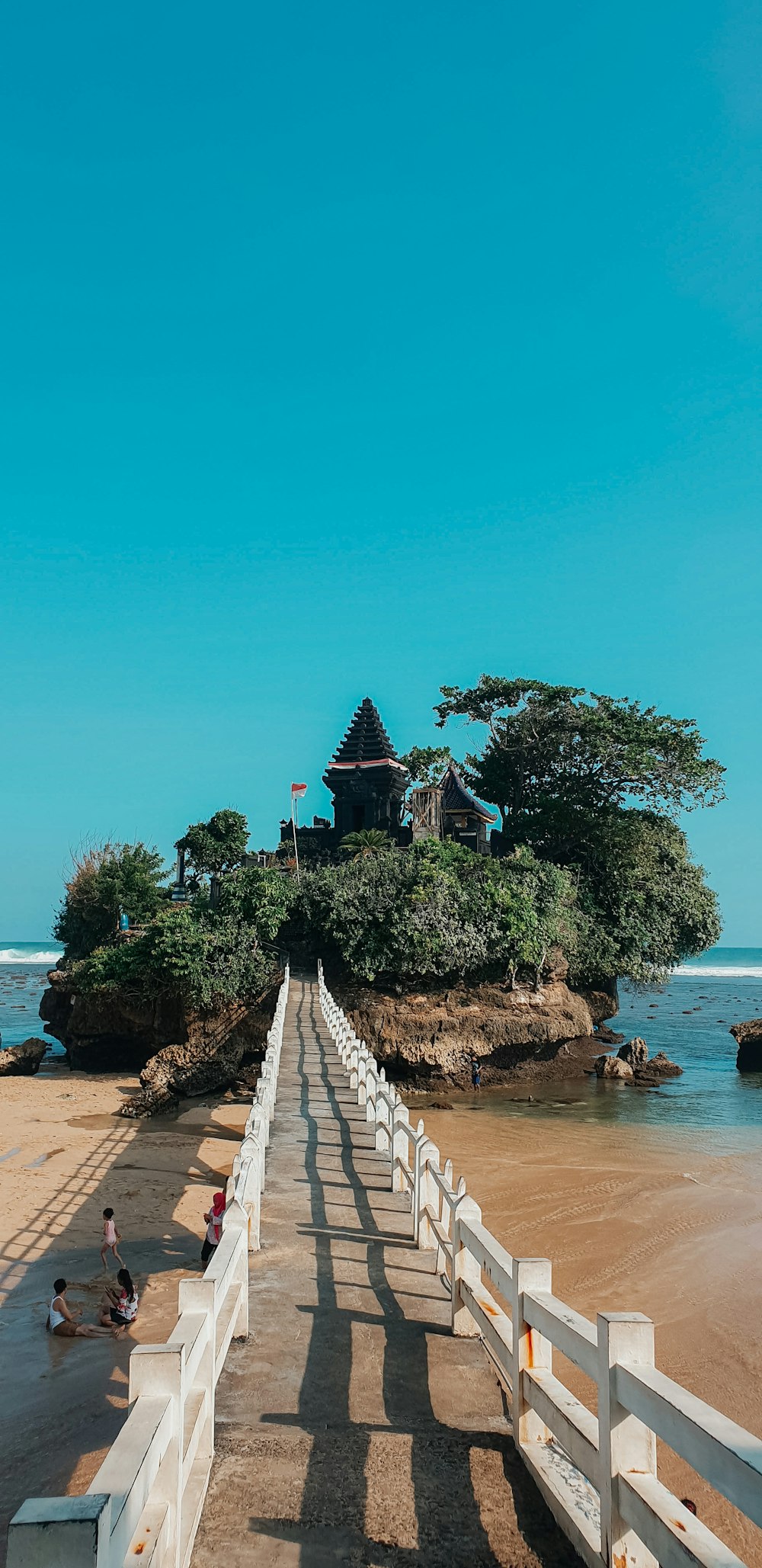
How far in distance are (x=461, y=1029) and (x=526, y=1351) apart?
→ 907 inches

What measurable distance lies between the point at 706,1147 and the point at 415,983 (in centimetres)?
1015

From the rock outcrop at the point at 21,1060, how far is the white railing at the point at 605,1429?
2766 cm

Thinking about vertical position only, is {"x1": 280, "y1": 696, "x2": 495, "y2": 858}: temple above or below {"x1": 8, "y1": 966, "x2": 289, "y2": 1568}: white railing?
above

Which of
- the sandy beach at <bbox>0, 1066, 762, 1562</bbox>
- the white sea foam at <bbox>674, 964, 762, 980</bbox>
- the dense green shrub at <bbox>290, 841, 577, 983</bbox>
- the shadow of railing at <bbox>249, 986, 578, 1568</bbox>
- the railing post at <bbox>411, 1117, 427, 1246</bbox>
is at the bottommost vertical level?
the white sea foam at <bbox>674, 964, 762, 980</bbox>

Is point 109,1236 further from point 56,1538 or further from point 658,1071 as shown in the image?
point 658,1071

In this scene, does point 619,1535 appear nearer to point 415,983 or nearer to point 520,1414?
point 520,1414

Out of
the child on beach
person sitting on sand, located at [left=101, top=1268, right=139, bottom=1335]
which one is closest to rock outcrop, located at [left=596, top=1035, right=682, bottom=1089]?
the child on beach

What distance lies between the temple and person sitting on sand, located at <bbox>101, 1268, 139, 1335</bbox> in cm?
3268

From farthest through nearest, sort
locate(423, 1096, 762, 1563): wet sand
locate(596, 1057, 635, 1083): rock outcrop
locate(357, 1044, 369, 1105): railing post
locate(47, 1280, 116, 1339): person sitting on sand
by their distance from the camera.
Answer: locate(596, 1057, 635, 1083): rock outcrop, locate(357, 1044, 369, 1105): railing post, locate(47, 1280, 116, 1339): person sitting on sand, locate(423, 1096, 762, 1563): wet sand

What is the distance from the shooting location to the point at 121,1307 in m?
10.3

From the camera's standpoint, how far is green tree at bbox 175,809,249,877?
50.7 meters

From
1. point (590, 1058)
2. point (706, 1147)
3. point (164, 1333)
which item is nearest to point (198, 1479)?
point (164, 1333)

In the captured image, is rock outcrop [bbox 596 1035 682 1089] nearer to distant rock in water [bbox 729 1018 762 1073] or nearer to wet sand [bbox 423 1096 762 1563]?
distant rock in water [bbox 729 1018 762 1073]

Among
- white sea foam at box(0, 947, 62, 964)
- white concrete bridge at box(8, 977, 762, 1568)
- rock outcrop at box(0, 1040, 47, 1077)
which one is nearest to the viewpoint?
white concrete bridge at box(8, 977, 762, 1568)
